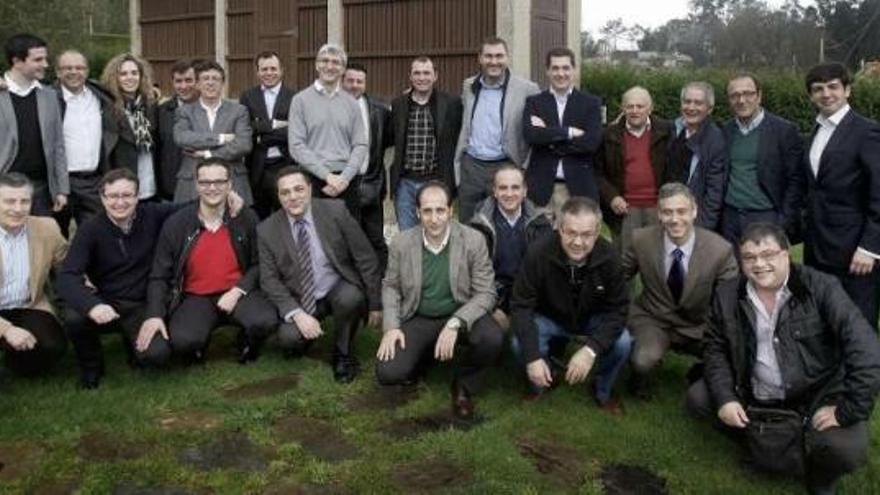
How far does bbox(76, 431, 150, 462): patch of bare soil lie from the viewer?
4691mm

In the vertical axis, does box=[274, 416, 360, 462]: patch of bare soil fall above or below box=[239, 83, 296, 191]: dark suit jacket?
below

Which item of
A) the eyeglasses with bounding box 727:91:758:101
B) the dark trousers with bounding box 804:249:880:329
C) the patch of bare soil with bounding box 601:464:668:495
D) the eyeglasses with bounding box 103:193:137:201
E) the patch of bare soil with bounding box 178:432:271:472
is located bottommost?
the patch of bare soil with bounding box 601:464:668:495

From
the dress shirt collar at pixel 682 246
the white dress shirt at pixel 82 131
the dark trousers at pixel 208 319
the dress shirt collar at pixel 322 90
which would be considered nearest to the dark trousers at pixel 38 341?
the dark trousers at pixel 208 319

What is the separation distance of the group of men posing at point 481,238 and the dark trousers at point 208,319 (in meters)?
0.01

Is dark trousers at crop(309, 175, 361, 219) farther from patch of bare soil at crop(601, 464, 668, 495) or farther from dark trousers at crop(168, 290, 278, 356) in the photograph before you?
patch of bare soil at crop(601, 464, 668, 495)

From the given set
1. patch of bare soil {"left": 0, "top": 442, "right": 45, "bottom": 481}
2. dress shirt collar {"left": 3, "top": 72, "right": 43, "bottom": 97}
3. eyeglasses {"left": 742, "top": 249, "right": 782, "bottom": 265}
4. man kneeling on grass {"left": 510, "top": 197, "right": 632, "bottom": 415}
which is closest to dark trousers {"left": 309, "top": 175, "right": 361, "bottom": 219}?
dress shirt collar {"left": 3, "top": 72, "right": 43, "bottom": 97}

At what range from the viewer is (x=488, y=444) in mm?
4809

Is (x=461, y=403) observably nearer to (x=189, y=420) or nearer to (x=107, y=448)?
(x=189, y=420)

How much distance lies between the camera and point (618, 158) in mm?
6570

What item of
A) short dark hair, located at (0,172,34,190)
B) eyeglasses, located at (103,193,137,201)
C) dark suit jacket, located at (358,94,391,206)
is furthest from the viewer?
dark suit jacket, located at (358,94,391,206)

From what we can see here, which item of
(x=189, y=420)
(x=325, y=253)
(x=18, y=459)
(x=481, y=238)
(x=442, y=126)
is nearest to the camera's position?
(x=18, y=459)

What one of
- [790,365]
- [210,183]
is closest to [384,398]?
[210,183]

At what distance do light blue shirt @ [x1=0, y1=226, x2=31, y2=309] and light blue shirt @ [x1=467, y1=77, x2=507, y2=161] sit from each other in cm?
332

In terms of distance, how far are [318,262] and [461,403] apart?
4.91ft
